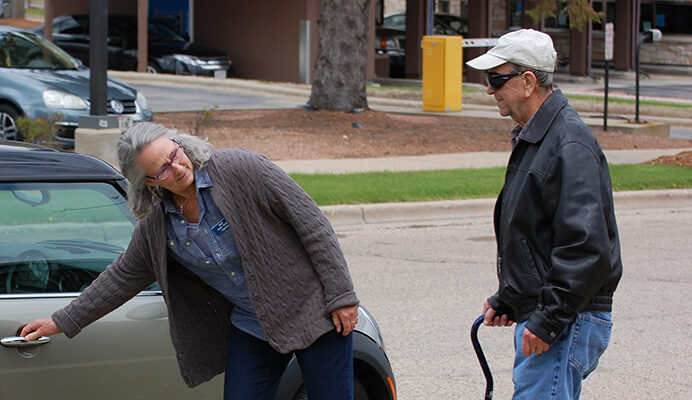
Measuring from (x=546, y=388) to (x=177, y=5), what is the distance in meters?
29.3

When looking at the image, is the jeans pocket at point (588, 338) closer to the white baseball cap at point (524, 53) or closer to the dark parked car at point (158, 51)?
the white baseball cap at point (524, 53)

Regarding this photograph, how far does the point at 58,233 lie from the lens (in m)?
4.10

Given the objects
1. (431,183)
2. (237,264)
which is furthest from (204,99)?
(237,264)

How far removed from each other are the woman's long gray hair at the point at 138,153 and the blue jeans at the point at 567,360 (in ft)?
4.05

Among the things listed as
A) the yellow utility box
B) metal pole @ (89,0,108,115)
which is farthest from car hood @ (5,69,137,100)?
the yellow utility box

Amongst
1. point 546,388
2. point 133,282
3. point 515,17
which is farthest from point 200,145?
point 515,17

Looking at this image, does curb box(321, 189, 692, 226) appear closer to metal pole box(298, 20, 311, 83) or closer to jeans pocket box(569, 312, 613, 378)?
jeans pocket box(569, 312, 613, 378)

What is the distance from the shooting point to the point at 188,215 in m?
3.52

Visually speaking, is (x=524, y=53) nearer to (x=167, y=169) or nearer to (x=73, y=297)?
(x=167, y=169)

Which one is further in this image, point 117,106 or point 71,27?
point 71,27

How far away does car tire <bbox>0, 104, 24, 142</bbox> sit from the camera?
12.9m

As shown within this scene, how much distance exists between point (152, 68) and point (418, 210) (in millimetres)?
17950

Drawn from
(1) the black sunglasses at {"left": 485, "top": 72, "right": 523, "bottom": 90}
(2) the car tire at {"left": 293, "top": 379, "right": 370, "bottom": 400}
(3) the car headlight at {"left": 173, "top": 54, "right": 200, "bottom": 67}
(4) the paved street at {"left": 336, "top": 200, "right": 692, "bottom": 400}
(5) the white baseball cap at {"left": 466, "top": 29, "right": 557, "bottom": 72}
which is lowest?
(4) the paved street at {"left": 336, "top": 200, "right": 692, "bottom": 400}

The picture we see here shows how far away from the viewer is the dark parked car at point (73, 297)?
3732 millimetres
